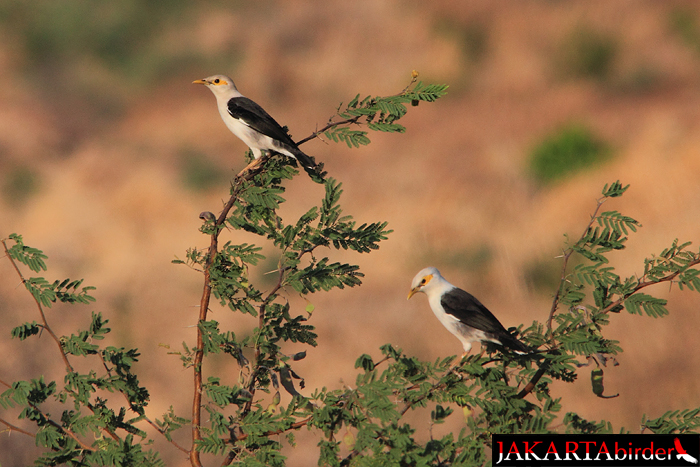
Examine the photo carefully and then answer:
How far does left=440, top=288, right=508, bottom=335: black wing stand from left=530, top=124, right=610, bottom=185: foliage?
1352 cm

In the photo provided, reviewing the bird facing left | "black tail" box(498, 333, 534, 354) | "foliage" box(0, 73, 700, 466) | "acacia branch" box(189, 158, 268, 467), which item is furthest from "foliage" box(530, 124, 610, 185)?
"acacia branch" box(189, 158, 268, 467)

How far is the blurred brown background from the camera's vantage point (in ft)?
44.5

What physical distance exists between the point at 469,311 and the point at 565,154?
1514cm

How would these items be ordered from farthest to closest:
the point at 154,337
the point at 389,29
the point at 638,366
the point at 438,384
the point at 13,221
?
1. the point at 389,29
2. the point at 13,221
3. the point at 154,337
4. the point at 638,366
5. the point at 438,384

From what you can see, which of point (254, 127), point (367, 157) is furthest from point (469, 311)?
point (367, 157)

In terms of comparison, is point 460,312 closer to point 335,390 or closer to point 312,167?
point 312,167

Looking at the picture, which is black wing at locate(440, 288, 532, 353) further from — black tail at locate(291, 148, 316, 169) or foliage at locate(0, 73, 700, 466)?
black tail at locate(291, 148, 316, 169)

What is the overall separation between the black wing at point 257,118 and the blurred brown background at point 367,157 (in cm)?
669

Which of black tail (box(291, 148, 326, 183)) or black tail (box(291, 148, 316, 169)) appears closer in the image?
black tail (box(291, 148, 326, 183))

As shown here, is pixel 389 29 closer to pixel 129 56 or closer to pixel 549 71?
pixel 549 71

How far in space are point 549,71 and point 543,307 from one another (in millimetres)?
13670

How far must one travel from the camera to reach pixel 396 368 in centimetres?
339

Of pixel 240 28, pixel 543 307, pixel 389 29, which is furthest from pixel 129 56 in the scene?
pixel 543 307

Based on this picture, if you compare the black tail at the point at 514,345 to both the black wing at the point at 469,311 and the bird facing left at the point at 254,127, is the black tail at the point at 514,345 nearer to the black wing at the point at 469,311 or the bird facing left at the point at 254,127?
the black wing at the point at 469,311
